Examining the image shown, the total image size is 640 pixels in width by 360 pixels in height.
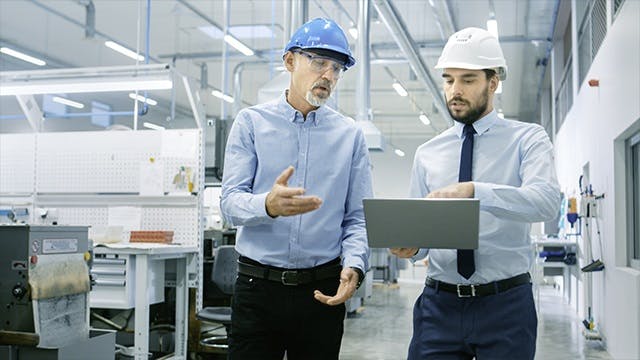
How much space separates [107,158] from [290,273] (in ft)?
12.5

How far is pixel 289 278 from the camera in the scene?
164cm

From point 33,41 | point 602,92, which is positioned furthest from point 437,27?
→ point 33,41

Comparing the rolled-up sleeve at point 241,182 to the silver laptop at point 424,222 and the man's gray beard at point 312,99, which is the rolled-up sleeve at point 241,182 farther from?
the silver laptop at point 424,222

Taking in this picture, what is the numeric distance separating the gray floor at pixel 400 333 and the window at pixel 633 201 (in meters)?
1.07

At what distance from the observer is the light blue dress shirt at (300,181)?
1680 millimetres

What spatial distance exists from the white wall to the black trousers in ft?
11.6

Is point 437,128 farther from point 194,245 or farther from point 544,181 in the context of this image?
point 544,181

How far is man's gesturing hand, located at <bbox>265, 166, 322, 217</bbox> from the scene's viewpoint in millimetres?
1483

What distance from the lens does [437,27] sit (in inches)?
438

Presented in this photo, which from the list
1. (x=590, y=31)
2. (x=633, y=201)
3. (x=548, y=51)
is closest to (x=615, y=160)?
(x=633, y=201)

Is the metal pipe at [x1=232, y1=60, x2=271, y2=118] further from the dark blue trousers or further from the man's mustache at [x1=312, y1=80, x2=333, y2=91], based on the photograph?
the dark blue trousers

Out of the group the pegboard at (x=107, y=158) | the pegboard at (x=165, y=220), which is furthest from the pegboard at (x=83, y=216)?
the pegboard at (x=107, y=158)

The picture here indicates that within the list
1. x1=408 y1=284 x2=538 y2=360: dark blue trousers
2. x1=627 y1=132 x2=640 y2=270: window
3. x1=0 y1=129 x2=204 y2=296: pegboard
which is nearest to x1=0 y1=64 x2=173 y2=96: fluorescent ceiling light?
x1=0 y1=129 x2=204 y2=296: pegboard

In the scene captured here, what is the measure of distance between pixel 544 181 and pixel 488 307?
1.15ft
